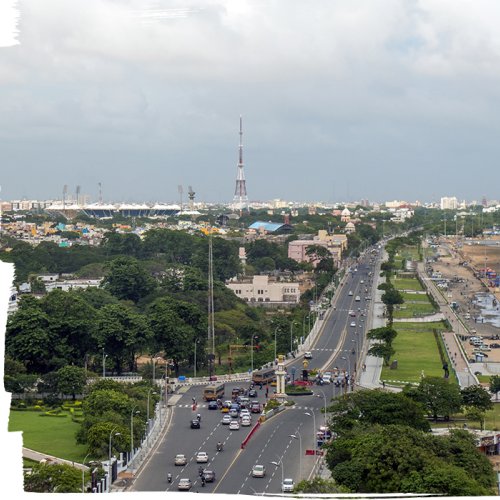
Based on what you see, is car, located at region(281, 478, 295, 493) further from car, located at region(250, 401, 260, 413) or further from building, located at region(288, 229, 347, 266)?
building, located at region(288, 229, 347, 266)

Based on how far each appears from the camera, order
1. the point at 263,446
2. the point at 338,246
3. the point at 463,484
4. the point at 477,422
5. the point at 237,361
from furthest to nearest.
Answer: the point at 338,246 < the point at 237,361 < the point at 477,422 < the point at 263,446 < the point at 463,484

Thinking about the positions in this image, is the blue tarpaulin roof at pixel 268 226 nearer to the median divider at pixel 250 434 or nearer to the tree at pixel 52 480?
the median divider at pixel 250 434

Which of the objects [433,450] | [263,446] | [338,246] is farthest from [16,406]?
[338,246]

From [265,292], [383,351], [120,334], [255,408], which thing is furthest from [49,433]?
[265,292]

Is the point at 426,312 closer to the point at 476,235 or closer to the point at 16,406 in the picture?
the point at 16,406

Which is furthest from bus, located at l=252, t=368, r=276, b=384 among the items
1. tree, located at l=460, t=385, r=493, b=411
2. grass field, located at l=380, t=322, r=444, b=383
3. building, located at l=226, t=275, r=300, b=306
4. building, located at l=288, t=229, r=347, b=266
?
building, located at l=288, t=229, r=347, b=266

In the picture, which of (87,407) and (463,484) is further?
(87,407)
